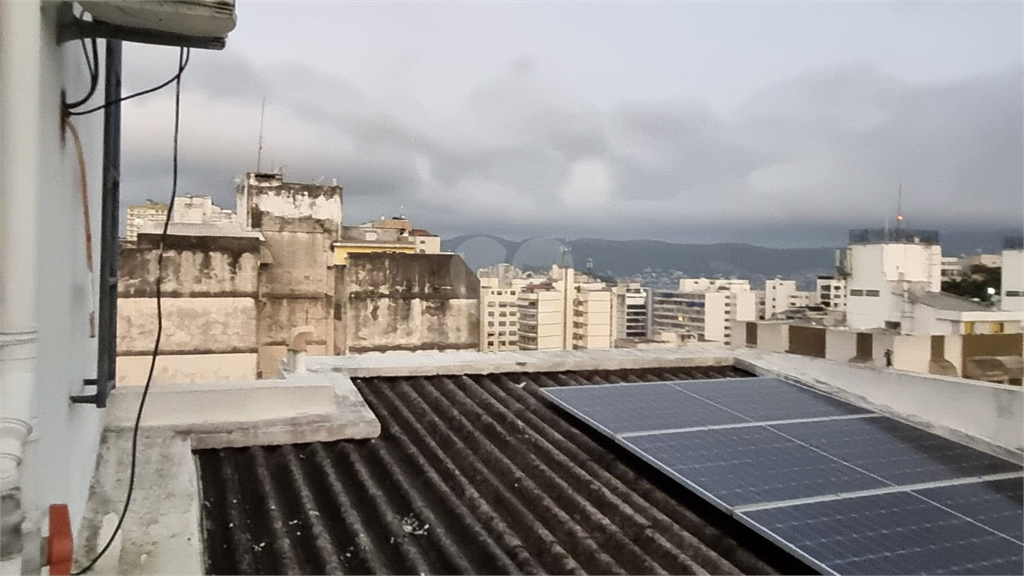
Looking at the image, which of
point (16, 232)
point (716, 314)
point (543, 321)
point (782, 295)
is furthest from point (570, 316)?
point (16, 232)

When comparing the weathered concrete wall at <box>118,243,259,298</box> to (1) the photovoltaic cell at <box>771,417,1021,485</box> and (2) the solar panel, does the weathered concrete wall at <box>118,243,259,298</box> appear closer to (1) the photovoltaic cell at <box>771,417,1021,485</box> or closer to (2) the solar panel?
(2) the solar panel

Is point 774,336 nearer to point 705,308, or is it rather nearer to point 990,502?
point 990,502

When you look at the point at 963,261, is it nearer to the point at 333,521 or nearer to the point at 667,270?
the point at 333,521

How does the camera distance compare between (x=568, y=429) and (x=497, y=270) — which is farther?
(x=497, y=270)

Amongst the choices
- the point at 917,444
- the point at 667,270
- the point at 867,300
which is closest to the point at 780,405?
the point at 917,444

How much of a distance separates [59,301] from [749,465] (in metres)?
3.91

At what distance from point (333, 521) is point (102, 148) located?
232cm

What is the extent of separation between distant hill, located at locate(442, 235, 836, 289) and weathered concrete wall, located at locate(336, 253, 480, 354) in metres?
29.8

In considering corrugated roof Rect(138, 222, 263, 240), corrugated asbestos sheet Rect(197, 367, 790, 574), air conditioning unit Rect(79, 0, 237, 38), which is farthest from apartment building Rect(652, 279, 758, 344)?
air conditioning unit Rect(79, 0, 237, 38)

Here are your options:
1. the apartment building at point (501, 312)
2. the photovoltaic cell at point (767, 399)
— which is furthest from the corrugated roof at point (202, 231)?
the apartment building at point (501, 312)

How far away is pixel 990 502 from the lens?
4191mm

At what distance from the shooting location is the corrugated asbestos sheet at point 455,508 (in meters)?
3.46

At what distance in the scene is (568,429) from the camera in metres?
5.46

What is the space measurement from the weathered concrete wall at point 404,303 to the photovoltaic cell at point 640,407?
9.50 metres
